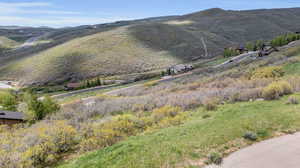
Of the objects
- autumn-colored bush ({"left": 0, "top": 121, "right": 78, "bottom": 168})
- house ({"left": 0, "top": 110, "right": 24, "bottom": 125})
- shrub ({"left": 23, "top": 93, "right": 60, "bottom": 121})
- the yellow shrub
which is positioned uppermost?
the yellow shrub

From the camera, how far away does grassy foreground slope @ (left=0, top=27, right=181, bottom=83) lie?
210 feet

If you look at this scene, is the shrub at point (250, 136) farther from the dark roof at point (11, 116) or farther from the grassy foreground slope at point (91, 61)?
the grassy foreground slope at point (91, 61)

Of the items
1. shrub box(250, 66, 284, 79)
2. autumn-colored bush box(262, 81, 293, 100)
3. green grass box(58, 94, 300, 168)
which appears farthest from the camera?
shrub box(250, 66, 284, 79)

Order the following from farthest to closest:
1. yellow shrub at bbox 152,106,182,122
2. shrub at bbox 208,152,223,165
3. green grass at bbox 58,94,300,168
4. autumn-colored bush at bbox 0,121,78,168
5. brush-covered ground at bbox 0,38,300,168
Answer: yellow shrub at bbox 152,106,182,122 → autumn-colored bush at bbox 0,121,78,168 → brush-covered ground at bbox 0,38,300,168 → green grass at bbox 58,94,300,168 → shrub at bbox 208,152,223,165

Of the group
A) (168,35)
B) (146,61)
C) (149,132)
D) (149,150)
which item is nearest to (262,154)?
(149,150)

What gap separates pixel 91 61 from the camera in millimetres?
68312

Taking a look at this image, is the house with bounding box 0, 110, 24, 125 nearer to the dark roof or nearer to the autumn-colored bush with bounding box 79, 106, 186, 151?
the dark roof

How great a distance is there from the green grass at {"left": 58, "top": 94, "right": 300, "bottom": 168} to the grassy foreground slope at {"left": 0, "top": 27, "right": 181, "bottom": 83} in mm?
55121

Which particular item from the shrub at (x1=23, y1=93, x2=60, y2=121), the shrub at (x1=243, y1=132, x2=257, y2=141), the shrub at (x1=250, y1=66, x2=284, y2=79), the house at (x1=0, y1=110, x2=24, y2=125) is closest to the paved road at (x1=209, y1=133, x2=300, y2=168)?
the shrub at (x1=243, y1=132, x2=257, y2=141)

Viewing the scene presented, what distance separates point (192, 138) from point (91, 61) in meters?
65.3

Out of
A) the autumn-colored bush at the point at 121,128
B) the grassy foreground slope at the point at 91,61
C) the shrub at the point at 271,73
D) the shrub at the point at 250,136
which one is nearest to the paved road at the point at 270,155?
the shrub at the point at 250,136

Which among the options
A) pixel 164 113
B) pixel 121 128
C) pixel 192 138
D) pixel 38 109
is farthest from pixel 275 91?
pixel 38 109

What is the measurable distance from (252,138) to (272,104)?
12.2 feet

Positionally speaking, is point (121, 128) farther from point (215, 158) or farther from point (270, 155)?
point (270, 155)
